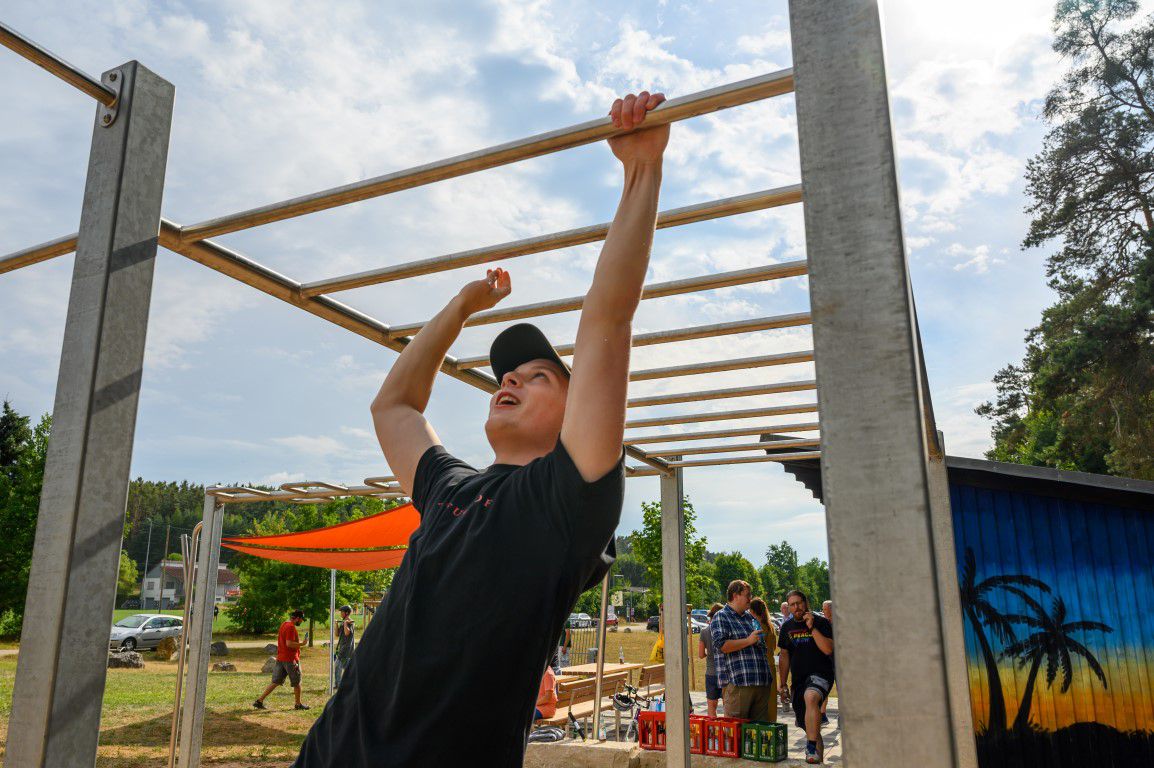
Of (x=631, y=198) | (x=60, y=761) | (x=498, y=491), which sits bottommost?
(x=60, y=761)

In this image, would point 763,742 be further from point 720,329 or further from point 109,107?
point 109,107

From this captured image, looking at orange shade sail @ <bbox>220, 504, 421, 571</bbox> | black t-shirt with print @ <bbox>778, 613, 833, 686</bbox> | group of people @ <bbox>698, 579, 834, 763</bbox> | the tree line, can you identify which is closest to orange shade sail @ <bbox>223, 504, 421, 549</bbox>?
orange shade sail @ <bbox>220, 504, 421, 571</bbox>

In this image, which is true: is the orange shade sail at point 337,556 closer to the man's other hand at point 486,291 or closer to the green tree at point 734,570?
the man's other hand at point 486,291

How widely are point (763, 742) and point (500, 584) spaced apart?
6.35 metres

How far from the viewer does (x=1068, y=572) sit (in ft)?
23.7

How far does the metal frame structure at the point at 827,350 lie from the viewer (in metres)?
1.10

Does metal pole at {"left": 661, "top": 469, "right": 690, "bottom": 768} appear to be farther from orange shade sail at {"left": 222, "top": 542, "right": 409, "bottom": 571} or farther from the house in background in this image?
the house in background

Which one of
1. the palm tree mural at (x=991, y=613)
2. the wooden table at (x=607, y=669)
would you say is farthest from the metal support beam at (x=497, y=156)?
the wooden table at (x=607, y=669)

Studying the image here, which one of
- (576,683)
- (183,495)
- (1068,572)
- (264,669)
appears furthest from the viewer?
(183,495)

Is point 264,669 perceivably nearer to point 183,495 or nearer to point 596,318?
point 596,318

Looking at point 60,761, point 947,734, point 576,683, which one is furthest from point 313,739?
point 576,683

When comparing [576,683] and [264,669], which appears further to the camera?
[264,669]

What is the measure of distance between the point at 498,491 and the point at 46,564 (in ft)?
3.15

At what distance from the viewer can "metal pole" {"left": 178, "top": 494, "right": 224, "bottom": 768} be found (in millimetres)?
6527
